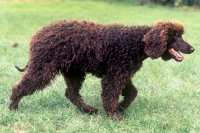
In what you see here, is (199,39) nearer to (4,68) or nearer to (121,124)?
(4,68)

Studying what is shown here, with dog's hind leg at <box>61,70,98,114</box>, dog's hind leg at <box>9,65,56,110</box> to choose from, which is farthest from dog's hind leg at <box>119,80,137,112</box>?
dog's hind leg at <box>9,65,56,110</box>

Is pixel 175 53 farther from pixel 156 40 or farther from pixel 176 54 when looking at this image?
pixel 156 40

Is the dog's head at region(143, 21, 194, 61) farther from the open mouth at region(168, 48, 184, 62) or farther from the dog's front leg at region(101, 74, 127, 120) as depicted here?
the dog's front leg at region(101, 74, 127, 120)

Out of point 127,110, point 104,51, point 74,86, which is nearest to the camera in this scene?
point 104,51

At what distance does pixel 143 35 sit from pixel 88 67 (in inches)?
35.6

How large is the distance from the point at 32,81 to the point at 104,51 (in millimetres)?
1112

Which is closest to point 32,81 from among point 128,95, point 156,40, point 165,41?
point 128,95

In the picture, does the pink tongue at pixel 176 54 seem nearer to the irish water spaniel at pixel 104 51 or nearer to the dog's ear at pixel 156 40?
the irish water spaniel at pixel 104 51

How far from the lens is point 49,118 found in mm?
5598

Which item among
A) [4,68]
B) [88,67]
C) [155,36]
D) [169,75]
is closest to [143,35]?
[155,36]

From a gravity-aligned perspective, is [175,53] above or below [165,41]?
below

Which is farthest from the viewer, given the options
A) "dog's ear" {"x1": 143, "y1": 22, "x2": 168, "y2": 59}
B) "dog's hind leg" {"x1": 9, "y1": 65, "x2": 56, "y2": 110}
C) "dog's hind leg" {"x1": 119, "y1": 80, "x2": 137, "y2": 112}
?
"dog's hind leg" {"x1": 119, "y1": 80, "x2": 137, "y2": 112}

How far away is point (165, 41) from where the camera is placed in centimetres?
551

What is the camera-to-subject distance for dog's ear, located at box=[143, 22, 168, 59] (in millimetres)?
5492
